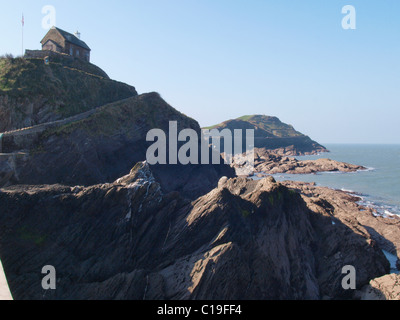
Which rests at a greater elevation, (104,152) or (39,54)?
(39,54)

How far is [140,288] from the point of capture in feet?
58.2

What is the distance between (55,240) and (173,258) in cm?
805

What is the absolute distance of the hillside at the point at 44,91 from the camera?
3931cm

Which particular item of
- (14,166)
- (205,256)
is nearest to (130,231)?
(205,256)

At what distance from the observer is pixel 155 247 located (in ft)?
68.1

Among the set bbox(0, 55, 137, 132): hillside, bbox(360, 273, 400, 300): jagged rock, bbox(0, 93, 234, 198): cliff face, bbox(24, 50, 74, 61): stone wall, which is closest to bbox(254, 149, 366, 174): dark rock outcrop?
bbox(0, 93, 234, 198): cliff face

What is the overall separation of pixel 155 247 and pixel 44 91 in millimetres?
34521

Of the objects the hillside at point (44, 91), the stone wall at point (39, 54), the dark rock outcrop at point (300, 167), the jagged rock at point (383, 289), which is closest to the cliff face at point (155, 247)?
the jagged rock at point (383, 289)

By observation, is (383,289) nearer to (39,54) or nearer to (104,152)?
(104,152)

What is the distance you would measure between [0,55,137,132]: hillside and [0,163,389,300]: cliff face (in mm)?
23967

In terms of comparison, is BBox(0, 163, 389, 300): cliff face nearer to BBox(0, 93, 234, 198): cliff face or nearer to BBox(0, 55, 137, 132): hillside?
BBox(0, 93, 234, 198): cliff face

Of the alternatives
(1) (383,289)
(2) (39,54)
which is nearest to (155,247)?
(1) (383,289)

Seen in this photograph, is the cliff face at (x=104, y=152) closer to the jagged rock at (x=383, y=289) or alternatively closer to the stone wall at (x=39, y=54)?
the stone wall at (x=39, y=54)

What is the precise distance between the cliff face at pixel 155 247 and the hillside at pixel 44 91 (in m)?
24.0
